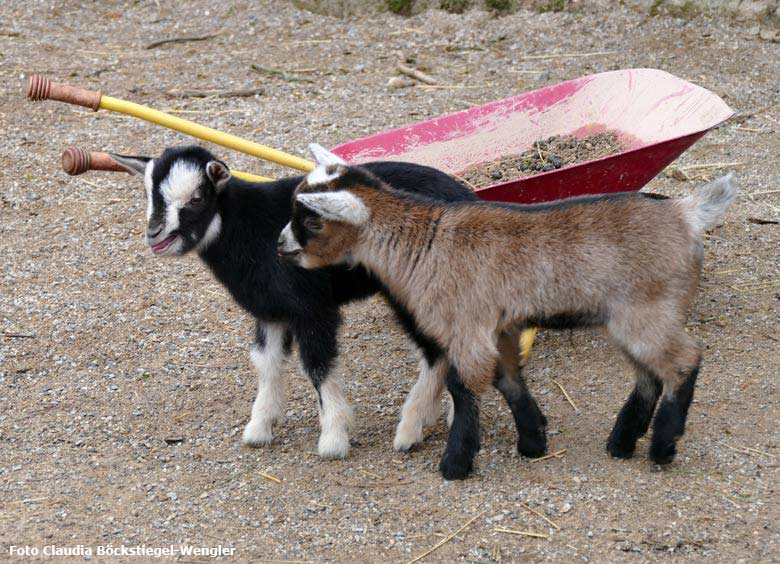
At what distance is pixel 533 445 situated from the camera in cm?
517

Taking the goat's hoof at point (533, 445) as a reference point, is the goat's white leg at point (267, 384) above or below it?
below

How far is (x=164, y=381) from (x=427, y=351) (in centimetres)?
180

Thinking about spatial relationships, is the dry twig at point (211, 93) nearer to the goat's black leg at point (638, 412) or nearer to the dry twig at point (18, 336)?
the dry twig at point (18, 336)

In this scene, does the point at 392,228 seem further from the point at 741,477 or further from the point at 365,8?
the point at 365,8

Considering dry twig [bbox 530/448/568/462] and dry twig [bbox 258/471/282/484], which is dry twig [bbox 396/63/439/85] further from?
dry twig [bbox 258/471/282/484]

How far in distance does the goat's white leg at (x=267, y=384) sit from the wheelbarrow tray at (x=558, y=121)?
5.16 feet

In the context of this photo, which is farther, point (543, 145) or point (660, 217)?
point (543, 145)

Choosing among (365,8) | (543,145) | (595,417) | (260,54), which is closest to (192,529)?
(595,417)

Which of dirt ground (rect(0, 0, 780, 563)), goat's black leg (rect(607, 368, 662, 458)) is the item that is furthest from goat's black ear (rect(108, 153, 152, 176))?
goat's black leg (rect(607, 368, 662, 458))

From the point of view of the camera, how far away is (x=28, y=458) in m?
5.36

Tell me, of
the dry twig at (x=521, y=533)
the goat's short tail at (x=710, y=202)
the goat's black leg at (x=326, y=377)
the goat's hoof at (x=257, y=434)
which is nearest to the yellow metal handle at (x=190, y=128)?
the goat's black leg at (x=326, y=377)

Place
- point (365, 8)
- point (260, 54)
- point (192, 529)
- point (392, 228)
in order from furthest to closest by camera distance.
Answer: point (365, 8) → point (260, 54) → point (392, 228) → point (192, 529)

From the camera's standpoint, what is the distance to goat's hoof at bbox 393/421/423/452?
Answer: 17.8ft

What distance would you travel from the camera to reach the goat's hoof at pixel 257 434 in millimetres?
5551
